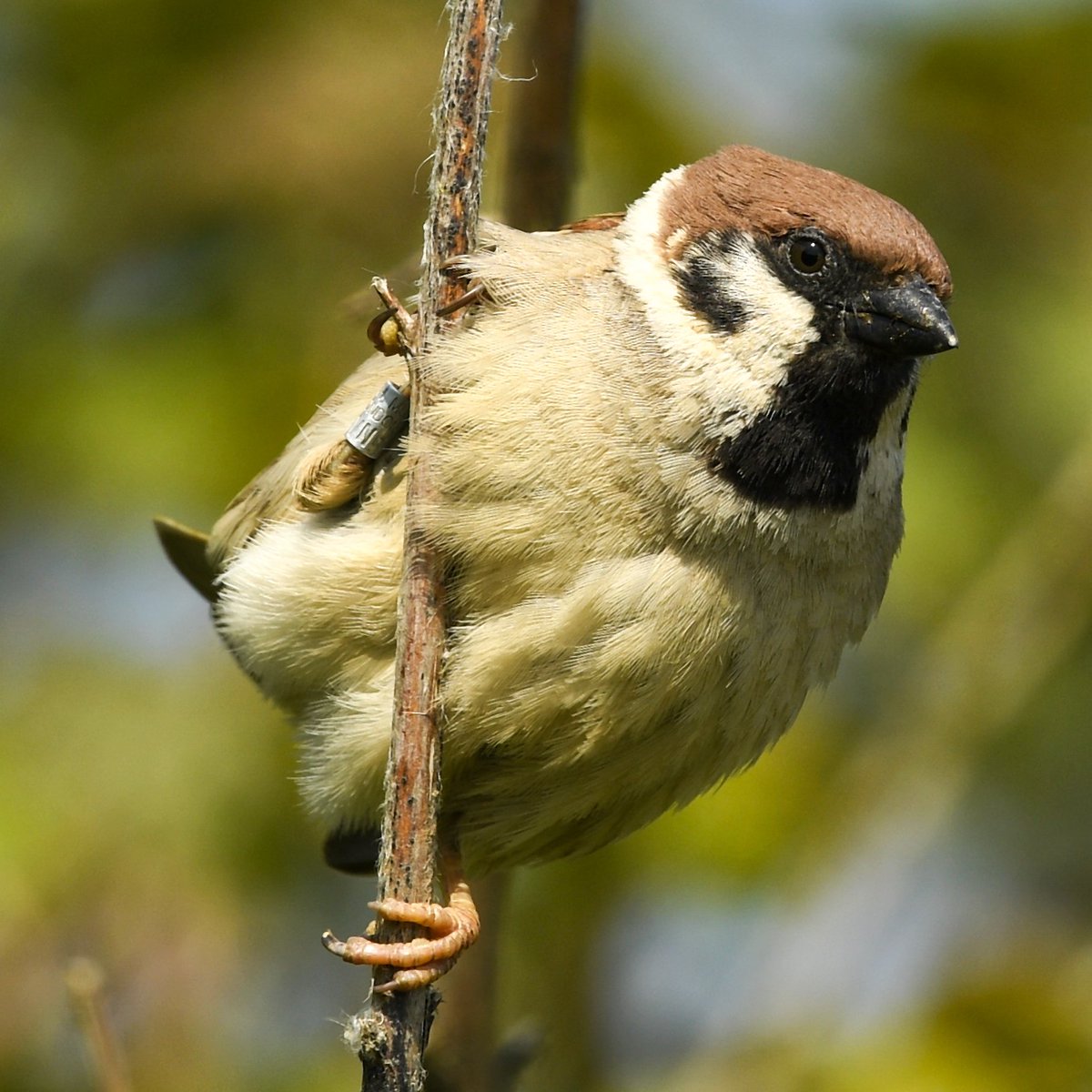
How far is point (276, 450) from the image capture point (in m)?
3.64

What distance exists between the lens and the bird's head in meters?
3.01

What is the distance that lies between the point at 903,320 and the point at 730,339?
1.04ft

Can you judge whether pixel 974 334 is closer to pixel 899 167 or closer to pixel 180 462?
pixel 899 167

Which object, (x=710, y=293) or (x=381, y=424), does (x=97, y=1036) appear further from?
(x=710, y=293)

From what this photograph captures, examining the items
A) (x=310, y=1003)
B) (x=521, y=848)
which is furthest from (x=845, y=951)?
(x=310, y=1003)

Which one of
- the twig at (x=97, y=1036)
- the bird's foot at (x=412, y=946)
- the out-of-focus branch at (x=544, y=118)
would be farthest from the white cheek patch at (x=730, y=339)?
the twig at (x=97, y=1036)

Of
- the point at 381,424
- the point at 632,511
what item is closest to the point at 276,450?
the point at 381,424

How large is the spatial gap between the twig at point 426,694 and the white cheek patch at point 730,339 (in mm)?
465

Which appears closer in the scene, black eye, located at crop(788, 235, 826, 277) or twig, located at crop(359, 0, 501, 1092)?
twig, located at crop(359, 0, 501, 1092)

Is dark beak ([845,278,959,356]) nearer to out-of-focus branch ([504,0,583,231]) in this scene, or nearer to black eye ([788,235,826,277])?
black eye ([788,235,826,277])

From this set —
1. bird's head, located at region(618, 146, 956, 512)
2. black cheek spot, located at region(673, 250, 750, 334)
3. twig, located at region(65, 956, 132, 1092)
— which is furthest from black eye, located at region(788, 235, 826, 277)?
twig, located at region(65, 956, 132, 1092)

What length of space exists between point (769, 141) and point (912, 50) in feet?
1.38

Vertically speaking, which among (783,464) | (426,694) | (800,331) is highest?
(800,331)

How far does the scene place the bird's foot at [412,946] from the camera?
2.84 metres
